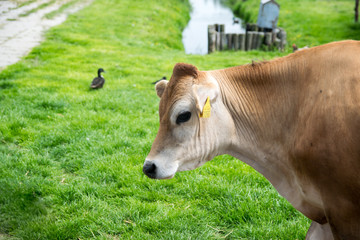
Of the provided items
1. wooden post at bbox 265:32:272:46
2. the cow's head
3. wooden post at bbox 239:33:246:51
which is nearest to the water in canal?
wooden post at bbox 239:33:246:51

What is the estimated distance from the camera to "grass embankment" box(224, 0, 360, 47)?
1678cm

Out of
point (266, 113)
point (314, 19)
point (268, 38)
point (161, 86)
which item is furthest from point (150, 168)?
point (314, 19)

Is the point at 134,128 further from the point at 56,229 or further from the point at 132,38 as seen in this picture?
the point at 132,38

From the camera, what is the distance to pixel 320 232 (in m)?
3.10

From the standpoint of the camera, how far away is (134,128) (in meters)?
6.39

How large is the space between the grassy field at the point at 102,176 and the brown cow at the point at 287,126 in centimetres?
119

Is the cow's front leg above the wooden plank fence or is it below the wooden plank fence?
above

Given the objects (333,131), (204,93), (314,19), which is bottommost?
(314,19)

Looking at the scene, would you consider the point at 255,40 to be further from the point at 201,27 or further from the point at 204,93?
the point at 204,93

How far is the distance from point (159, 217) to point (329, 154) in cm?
221

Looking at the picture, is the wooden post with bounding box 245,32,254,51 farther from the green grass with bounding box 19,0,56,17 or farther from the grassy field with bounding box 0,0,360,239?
the green grass with bounding box 19,0,56,17

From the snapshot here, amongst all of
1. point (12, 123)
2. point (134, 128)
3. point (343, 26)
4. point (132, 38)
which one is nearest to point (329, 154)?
point (134, 128)

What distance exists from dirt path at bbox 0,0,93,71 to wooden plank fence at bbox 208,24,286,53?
21.9 feet

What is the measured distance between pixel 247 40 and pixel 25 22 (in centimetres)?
914
